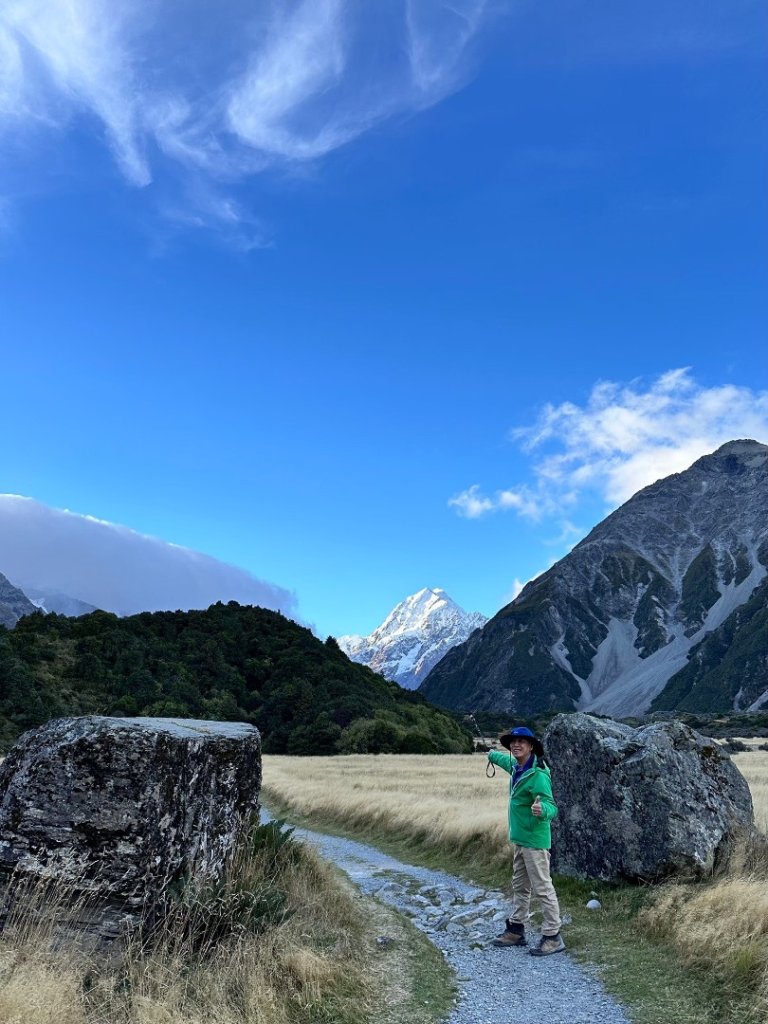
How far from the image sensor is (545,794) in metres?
8.96

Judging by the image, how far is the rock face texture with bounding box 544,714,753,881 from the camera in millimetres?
10344

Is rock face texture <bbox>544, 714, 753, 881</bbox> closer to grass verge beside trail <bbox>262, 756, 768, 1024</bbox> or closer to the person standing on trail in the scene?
grass verge beside trail <bbox>262, 756, 768, 1024</bbox>

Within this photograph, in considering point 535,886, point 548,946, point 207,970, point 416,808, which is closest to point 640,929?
point 548,946

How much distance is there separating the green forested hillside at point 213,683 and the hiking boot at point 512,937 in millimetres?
60696

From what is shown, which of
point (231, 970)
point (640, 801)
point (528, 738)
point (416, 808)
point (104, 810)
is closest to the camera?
point (231, 970)

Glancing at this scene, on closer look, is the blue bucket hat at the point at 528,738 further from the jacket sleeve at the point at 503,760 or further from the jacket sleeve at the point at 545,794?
the jacket sleeve at the point at 545,794

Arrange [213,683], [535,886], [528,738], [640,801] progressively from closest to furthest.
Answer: [535,886] < [528,738] < [640,801] < [213,683]

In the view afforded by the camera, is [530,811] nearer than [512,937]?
No

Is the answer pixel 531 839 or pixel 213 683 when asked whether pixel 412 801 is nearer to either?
pixel 531 839

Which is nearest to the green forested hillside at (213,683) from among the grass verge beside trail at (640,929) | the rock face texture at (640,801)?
the grass verge beside trail at (640,929)

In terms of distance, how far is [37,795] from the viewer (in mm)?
6883

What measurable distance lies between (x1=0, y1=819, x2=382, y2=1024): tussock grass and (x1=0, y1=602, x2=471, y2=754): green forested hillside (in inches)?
2378

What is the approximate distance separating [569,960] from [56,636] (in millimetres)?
90257

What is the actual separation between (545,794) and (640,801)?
2803 mm
